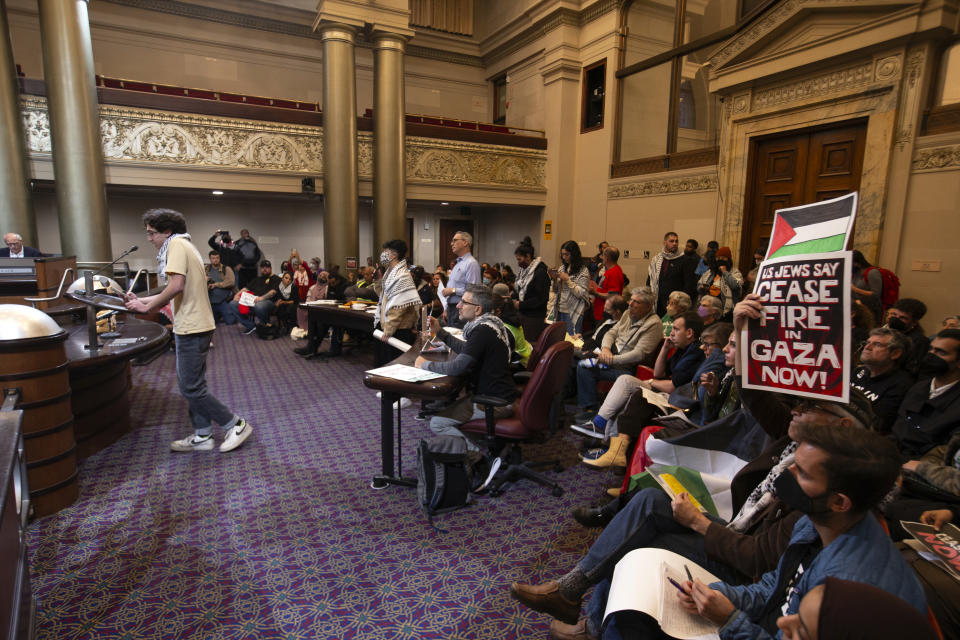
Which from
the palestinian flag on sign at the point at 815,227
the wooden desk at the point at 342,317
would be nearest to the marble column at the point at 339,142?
the wooden desk at the point at 342,317

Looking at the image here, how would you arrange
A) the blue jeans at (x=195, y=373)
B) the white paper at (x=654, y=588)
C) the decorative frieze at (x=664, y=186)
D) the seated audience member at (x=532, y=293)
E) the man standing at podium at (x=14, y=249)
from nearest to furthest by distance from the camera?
the white paper at (x=654, y=588) < the blue jeans at (x=195, y=373) < the seated audience member at (x=532, y=293) < the man standing at podium at (x=14, y=249) < the decorative frieze at (x=664, y=186)

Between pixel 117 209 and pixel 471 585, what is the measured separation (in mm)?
12229

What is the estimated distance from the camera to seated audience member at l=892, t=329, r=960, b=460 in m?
2.37

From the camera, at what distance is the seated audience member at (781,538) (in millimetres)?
1180

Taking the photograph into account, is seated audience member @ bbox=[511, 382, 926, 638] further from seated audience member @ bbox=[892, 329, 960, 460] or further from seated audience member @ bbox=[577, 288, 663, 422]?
seated audience member @ bbox=[577, 288, 663, 422]

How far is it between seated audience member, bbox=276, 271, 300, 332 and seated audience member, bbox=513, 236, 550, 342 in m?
4.41

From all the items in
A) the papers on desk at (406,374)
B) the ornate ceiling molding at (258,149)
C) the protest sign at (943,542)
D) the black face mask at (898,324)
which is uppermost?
the ornate ceiling molding at (258,149)

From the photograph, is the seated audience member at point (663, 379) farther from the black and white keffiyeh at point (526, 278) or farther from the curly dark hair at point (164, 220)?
the curly dark hair at point (164, 220)

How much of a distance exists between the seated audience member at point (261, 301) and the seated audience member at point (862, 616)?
8549mm

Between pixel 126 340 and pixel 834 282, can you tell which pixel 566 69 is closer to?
pixel 126 340

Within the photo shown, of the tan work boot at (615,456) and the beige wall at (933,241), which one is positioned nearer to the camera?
the tan work boot at (615,456)

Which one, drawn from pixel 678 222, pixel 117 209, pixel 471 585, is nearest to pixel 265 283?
pixel 117 209

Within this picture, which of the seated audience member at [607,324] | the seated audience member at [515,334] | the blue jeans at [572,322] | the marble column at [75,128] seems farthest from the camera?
the marble column at [75,128]

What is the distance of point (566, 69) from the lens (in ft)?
36.1
